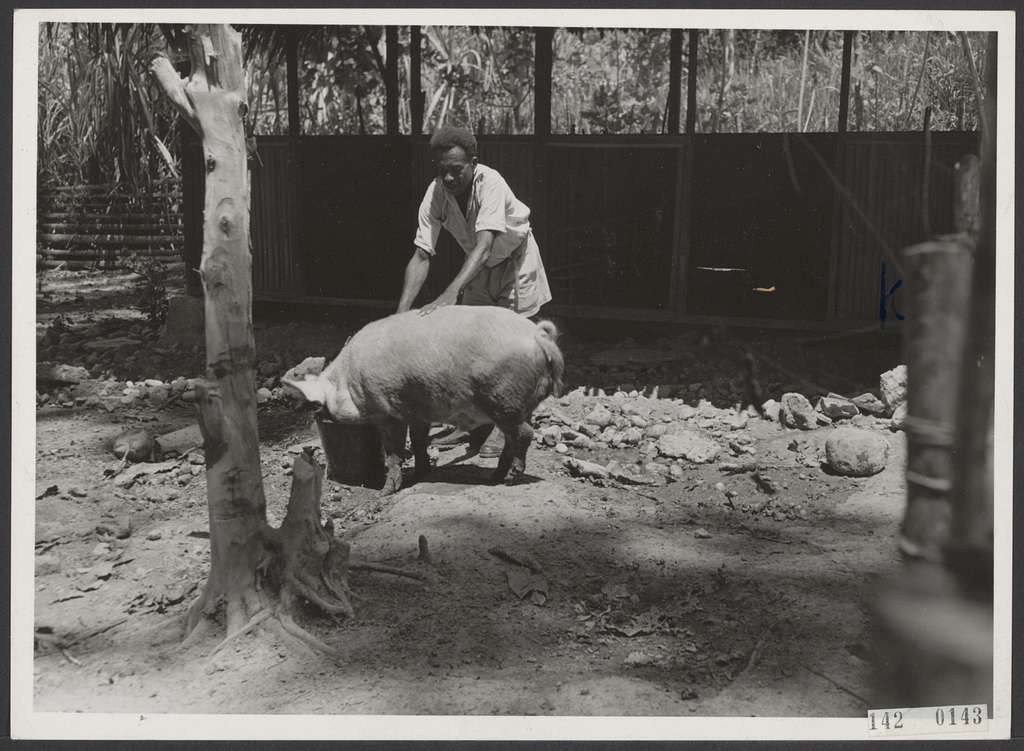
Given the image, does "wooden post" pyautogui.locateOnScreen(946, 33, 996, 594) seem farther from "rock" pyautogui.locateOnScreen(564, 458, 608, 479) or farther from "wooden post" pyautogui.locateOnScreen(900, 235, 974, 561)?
"rock" pyautogui.locateOnScreen(564, 458, 608, 479)

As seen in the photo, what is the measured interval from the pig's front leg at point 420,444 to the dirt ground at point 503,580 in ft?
0.44

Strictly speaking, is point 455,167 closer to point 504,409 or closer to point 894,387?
point 504,409

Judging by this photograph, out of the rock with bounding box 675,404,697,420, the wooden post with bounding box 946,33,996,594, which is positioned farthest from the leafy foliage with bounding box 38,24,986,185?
the wooden post with bounding box 946,33,996,594

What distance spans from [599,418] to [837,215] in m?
2.48

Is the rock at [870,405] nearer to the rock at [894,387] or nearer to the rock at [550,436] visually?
the rock at [894,387]

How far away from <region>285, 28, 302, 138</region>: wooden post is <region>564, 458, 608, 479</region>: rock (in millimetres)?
4088

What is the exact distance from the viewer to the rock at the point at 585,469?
620 cm

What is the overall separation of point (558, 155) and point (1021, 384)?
4930 mm

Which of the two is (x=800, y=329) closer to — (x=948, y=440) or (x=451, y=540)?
(x=451, y=540)

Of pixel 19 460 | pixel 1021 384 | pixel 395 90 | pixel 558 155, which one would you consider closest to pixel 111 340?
pixel 395 90

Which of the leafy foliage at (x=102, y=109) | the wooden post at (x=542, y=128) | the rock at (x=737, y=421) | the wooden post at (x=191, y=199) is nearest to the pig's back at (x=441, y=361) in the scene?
the leafy foliage at (x=102, y=109)

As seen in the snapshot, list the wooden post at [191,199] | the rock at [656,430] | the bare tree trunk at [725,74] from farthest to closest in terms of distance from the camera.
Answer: the bare tree trunk at [725,74], the wooden post at [191,199], the rock at [656,430]

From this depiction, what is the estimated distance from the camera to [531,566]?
4879mm

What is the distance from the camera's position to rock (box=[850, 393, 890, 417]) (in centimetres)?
713
